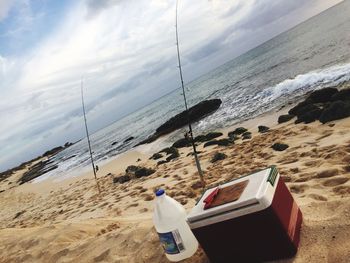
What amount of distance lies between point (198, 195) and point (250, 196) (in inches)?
138

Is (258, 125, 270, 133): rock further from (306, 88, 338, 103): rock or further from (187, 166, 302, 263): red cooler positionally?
(187, 166, 302, 263): red cooler

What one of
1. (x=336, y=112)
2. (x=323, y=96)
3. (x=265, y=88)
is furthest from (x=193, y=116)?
(x=336, y=112)

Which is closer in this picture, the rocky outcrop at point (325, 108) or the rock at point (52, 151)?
the rocky outcrop at point (325, 108)

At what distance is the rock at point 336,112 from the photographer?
7484 mm

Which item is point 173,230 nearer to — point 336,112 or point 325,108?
point 336,112

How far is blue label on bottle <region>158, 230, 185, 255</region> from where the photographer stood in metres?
2.78

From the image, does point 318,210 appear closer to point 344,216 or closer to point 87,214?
point 344,216

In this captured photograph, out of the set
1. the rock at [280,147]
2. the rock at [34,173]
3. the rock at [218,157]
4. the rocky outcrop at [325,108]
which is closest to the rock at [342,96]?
the rocky outcrop at [325,108]

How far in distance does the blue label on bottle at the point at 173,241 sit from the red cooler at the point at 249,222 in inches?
13.2

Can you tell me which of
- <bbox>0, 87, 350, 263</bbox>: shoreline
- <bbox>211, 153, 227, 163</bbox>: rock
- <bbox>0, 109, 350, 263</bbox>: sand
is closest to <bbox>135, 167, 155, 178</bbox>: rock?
<bbox>0, 87, 350, 263</bbox>: shoreline

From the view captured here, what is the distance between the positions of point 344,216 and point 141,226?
2.43 meters

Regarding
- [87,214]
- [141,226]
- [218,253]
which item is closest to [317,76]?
[87,214]

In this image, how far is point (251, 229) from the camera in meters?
2.26

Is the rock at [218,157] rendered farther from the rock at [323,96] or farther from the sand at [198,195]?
the rock at [323,96]
